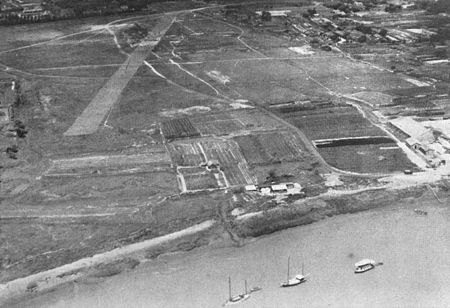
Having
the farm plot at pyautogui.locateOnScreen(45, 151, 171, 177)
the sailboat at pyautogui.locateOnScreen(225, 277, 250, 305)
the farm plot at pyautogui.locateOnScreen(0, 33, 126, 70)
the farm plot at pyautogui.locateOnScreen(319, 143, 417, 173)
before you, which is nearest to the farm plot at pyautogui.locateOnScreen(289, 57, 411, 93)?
the farm plot at pyautogui.locateOnScreen(319, 143, 417, 173)

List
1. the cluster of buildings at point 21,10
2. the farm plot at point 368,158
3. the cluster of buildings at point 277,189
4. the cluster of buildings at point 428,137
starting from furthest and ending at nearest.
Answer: the cluster of buildings at point 21,10
the cluster of buildings at point 428,137
the farm plot at point 368,158
the cluster of buildings at point 277,189

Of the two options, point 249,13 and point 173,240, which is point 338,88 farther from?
point 249,13

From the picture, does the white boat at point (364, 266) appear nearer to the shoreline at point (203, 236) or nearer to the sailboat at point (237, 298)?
the shoreline at point (203, 236)

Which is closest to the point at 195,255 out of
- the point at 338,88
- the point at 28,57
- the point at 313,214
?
the point at 313,214

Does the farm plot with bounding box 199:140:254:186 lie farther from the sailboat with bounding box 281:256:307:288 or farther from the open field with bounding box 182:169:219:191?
the sailboat with bounding box 281:256:307:288

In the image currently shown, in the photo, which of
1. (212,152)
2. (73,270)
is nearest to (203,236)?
(73,270)

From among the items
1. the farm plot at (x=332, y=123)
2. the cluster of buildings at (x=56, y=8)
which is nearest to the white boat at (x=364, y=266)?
the farm plot at (x=332, y=123)
